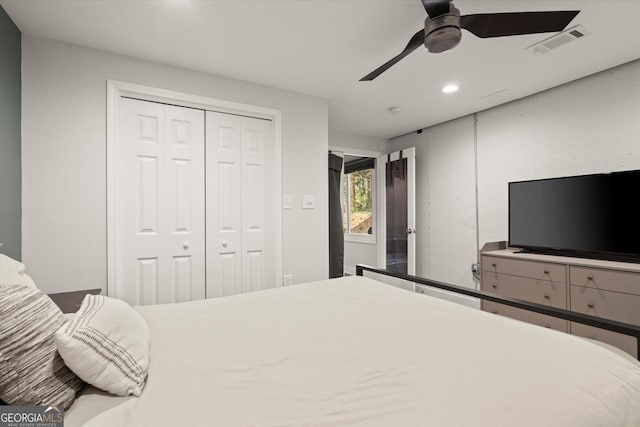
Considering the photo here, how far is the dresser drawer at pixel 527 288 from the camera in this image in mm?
2514

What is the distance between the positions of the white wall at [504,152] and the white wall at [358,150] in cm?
33

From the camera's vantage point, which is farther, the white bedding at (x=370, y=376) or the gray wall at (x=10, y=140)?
the gray wall at (x=10, y=140)

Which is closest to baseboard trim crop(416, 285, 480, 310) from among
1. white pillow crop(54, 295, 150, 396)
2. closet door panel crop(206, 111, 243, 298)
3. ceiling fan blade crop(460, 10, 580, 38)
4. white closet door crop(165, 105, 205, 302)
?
closet door panel crop(206, 111, 243, 298)

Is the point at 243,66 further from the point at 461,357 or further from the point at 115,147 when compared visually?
the point at 461,357

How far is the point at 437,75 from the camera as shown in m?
2.77

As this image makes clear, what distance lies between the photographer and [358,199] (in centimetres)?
597

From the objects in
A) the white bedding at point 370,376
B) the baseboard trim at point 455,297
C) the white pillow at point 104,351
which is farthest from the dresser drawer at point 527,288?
the white pillow at point 104,351

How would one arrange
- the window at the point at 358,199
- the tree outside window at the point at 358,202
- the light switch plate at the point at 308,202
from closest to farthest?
the light switch plate at the point at 308,202 → the window at the point at 358,199 → the tree outside window at the point at 358,202

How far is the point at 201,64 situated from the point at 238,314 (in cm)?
222

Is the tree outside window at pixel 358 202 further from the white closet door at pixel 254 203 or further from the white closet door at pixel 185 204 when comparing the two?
the white closet door at pixel 185 204

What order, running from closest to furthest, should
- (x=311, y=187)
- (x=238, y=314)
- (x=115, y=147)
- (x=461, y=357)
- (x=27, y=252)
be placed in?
1. (x=461, y=357)
2. (x=238, y=314)
3. (x=27, y=252)
4. (x=115, y=147)
5. (x=311, y=187)

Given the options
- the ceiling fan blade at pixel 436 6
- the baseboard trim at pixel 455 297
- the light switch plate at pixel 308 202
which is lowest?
the baseboard trim at pixel 455 297

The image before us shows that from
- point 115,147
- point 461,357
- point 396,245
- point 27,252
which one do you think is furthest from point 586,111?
point 27,252

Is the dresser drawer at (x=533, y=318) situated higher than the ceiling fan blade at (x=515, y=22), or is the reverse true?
the ceiling fan blade at (x=515, y=22)
